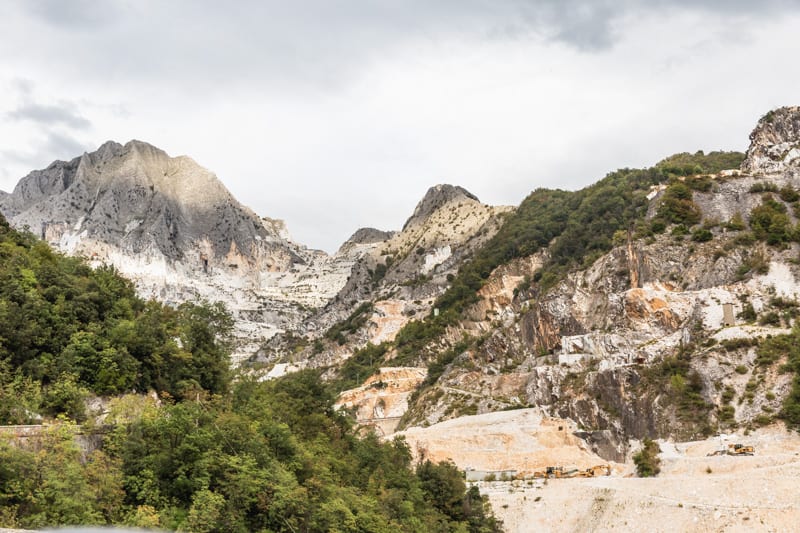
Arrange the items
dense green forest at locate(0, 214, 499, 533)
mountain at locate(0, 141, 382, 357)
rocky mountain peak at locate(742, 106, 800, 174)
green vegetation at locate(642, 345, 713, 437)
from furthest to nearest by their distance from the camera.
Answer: mountain at locate(0, 141, 382, 357) → rocky mountain peak at locate(742, 106, 800, 174) → green vegetation at locate(642, 345, 713, 437) → dense green forest at locate(0, 214, 499, 533)

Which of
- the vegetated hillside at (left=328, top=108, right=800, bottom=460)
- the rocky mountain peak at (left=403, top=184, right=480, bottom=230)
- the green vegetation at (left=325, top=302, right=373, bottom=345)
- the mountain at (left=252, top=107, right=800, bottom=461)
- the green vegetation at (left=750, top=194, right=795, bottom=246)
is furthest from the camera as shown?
the rocky mountain peak at (left=403, top=184, right=480, bottom=230)

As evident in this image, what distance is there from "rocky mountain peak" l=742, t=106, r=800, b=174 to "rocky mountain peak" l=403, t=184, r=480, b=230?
Answer: 70773 millimetres

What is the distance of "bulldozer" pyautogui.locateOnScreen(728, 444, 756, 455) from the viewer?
45.2 metres

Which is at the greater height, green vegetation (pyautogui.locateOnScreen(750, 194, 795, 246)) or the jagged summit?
the jagged summit

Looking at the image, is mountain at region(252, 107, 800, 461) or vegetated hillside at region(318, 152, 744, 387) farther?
vegetated hillside at region(318, 152, 744, 387)

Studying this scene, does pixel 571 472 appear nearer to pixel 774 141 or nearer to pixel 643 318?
pixel 643 318

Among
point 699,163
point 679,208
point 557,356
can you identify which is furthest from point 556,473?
point 699,163

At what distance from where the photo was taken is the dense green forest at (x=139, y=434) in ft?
61.0

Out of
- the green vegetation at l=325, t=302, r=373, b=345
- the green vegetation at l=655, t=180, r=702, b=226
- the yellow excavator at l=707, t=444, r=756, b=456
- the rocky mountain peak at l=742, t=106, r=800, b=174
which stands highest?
the rocky mountain peak at l=742, t=106, r=800, b=174

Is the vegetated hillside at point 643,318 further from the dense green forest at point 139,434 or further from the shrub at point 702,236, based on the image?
the dense green forest at point 139,434

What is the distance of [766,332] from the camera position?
53.3 meters

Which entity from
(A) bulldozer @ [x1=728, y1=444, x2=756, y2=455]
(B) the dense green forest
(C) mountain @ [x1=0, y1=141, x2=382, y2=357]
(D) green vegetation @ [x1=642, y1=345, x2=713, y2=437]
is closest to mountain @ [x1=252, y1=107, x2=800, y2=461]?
(D) green vegetation @ [x1=642, y1=345, x2=713, y2=437]

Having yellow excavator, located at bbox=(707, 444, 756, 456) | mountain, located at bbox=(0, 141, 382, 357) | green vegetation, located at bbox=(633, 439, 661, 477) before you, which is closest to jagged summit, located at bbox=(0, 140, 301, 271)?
mountain, located at bbox=(0, 141, 382, 357)

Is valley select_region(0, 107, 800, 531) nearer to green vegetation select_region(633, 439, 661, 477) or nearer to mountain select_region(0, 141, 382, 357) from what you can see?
green vegetation select_region(633, 439, 661, 477)
